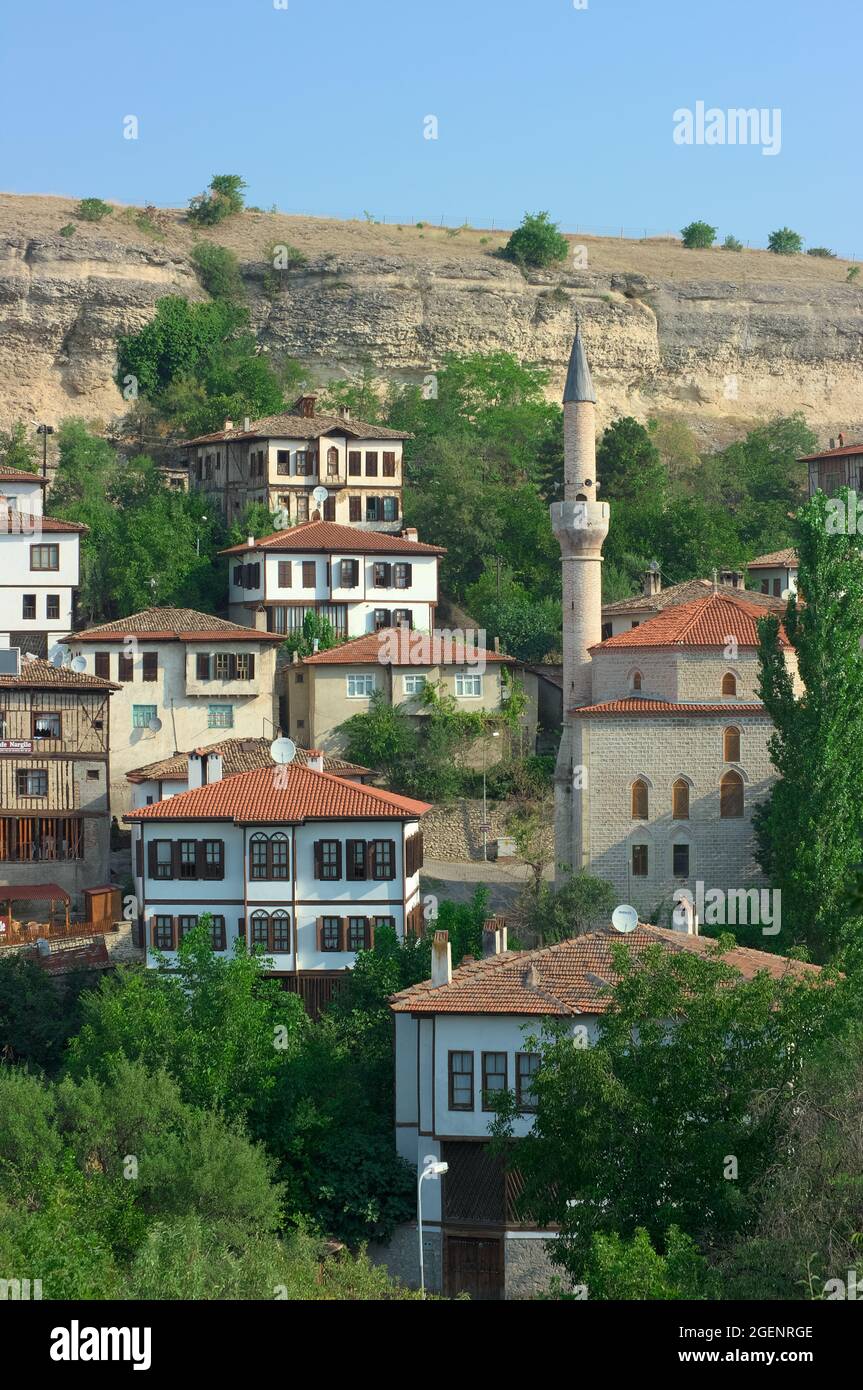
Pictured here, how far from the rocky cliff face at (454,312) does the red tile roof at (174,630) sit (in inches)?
952

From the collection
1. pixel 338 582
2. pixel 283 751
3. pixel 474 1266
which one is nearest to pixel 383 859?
pixel 283 751

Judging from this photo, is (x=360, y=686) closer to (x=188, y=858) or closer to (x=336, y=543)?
(x=336, y=543)

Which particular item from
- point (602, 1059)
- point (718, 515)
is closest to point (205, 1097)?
point (602, 1059)

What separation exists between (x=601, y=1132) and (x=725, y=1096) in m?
1.49

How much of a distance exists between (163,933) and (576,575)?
12972 millimetres

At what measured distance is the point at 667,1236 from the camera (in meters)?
21.6

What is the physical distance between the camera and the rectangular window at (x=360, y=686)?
4822cm

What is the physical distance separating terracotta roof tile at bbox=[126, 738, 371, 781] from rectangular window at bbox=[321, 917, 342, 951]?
372 cm

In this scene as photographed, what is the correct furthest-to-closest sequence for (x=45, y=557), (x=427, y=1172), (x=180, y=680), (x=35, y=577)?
(x=45, y=557)
(x=35, y=577)
(x=180, y=680)
(x=427, y=1172)

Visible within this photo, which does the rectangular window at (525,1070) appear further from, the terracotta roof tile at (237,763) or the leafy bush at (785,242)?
the leafy bush at (785,242)

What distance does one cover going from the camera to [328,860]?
124 ft

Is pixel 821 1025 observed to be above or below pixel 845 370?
below
